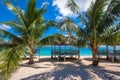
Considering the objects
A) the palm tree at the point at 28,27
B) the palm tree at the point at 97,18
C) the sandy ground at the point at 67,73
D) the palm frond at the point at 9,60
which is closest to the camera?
the palm frond at the point at 9,60

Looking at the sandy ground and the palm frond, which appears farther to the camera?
the sandy ground

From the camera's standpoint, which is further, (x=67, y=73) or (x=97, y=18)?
(x=97, y=18)

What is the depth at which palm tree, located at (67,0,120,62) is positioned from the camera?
10836 mm

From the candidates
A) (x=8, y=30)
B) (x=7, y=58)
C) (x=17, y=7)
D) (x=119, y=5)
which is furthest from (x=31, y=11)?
(x=7, y=58)

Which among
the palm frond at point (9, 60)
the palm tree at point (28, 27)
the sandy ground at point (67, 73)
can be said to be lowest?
the sandy ground at point (67, 73)

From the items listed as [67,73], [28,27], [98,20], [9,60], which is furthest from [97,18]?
[9,60]

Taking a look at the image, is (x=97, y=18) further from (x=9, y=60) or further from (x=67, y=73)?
(x=9, y=60)

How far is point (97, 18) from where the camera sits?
1118 cm

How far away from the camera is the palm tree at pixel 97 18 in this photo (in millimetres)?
10836

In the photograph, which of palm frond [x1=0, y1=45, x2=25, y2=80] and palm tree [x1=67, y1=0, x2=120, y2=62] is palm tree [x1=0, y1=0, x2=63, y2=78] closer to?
palm tree [x1=67, y1=0, x2=120, y2=62]

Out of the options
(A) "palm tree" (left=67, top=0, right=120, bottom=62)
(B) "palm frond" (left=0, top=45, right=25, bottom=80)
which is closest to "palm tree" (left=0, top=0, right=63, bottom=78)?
(A) "palm tree" (left=67, top=0, right=120, bottom=62)

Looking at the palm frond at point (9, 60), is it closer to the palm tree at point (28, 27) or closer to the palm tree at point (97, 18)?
the palm tree at point (28, 27)

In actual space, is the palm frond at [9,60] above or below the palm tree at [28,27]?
below

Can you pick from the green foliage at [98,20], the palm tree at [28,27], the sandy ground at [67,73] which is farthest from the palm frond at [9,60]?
the green foliage at [98,20]
